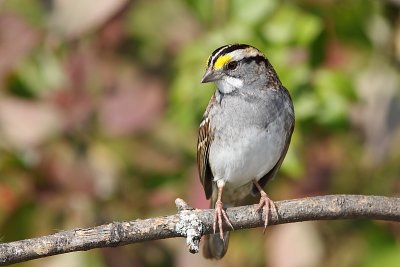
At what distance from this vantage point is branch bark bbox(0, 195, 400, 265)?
3.48 meters

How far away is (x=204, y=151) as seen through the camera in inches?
183

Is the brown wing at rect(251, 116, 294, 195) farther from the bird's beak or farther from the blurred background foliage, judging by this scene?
the bird's beak

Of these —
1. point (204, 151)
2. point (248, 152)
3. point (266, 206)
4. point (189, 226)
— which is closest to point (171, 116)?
point (204, 151)

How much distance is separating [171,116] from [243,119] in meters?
0.56

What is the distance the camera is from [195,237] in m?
3.70

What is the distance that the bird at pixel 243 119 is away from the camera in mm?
4449

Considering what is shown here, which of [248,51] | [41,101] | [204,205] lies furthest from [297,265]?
[41,101]

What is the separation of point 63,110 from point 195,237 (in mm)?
1334

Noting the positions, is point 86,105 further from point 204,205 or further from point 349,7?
Answer: point 349,7

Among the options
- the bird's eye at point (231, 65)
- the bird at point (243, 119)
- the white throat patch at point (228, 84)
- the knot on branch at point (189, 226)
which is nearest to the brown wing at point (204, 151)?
the bird at point (243, 119)

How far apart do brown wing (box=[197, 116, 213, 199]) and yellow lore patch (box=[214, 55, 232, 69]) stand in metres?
0.27

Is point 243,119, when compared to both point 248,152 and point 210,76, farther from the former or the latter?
point 210,76

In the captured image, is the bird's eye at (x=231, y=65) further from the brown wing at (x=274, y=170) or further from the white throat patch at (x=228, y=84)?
the brown wing at (x=274, y=170)

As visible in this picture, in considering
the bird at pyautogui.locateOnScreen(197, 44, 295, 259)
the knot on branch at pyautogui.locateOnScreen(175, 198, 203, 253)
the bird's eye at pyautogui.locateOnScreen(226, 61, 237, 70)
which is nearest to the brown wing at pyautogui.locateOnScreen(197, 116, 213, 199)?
the bird at pyautogui.locateOnScreen(197, 44, 295, 259)
